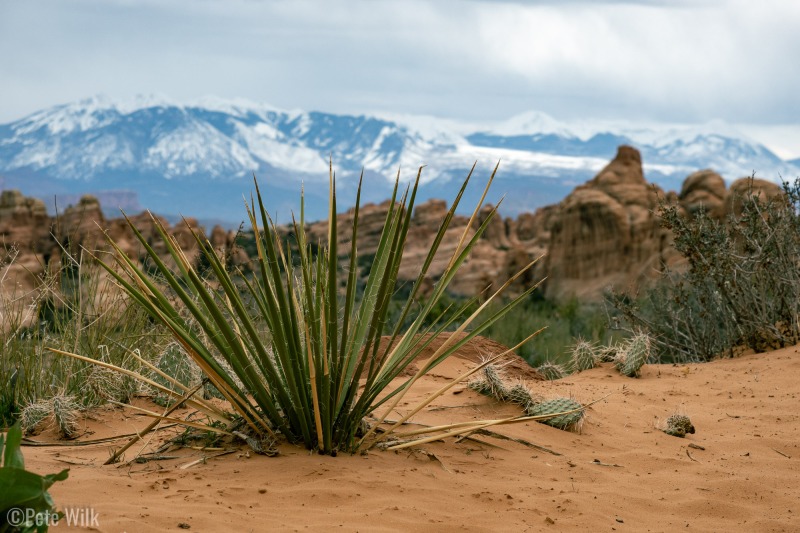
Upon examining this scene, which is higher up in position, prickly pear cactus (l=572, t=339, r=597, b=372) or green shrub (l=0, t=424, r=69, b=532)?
green shrub (l=0, t=424, r=69, b=532)

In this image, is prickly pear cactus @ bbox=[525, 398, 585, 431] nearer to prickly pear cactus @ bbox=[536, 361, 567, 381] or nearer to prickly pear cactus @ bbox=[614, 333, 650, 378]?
prickly pear cactus @ bbox=[614, 333, 650, 378]

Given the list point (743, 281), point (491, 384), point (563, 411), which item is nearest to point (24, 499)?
point (563, 411)

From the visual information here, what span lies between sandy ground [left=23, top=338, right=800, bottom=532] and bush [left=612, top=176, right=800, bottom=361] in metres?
3.14

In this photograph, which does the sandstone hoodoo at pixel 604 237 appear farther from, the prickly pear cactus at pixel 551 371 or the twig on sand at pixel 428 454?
the twig on sand at pixel 428 454

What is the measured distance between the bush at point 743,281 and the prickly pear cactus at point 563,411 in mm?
4121

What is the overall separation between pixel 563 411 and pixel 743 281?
492cm

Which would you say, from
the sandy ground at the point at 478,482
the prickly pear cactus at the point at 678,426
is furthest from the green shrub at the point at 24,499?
the prickly pear cactus at the point at 678,426

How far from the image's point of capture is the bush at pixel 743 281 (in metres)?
8.95

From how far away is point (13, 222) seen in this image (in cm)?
3953

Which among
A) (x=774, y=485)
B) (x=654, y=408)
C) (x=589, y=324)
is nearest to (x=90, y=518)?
(x=774, y=485)

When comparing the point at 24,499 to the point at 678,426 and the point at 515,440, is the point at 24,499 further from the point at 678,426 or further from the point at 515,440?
the point at 678,426

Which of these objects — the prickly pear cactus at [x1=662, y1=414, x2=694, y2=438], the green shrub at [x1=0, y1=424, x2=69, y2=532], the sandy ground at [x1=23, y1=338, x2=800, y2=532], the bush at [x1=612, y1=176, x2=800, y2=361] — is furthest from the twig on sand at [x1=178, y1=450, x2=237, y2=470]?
the bush at [x1=612, y1=176, x2=800, y2=361]

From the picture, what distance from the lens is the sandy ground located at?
3.62 meters

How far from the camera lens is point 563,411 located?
17.3ft
